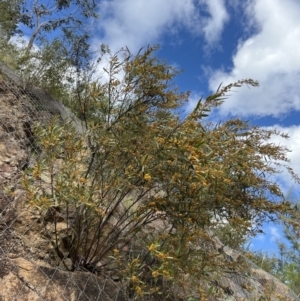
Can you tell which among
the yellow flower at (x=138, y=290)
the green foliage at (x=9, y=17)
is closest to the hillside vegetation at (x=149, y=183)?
the yellow flower at (x=138, y=290)

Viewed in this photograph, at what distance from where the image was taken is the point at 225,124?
3.39 meters

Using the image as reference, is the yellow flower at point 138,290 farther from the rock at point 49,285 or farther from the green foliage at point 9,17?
the green foliage at point 9,17

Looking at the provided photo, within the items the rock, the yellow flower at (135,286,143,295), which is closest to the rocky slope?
the rock

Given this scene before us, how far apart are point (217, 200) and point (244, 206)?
1.20 feet

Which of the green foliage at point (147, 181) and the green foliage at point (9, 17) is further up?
the green foliage at point (9, 17)

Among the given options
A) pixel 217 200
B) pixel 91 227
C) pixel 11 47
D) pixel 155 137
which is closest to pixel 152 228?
pixel 91 227

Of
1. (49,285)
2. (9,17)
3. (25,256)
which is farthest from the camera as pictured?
Result: (9,17)

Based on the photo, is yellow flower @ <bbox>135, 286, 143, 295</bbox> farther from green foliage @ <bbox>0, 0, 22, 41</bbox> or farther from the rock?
green foliage @ <bbox>0, 0, 22, 41</bbox>

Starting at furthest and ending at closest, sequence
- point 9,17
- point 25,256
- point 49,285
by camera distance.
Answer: point 9,17 → point 25,256 → point 49,285

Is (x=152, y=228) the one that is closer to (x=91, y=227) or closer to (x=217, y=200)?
(x=91, y=227)

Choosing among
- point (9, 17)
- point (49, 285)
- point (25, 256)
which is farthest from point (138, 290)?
point (9, 17)

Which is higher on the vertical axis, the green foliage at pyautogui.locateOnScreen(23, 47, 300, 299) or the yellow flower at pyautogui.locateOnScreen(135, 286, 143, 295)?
the green foliage at pyautogui.locateOnScreen(23, 47, 300, 299)

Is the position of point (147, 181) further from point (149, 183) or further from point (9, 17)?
point (9, 17)

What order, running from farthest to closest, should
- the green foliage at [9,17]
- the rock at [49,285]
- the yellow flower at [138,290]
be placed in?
the green foliage at [9,17]
the yellow flower at [138,290]
the rock at [49,285]
